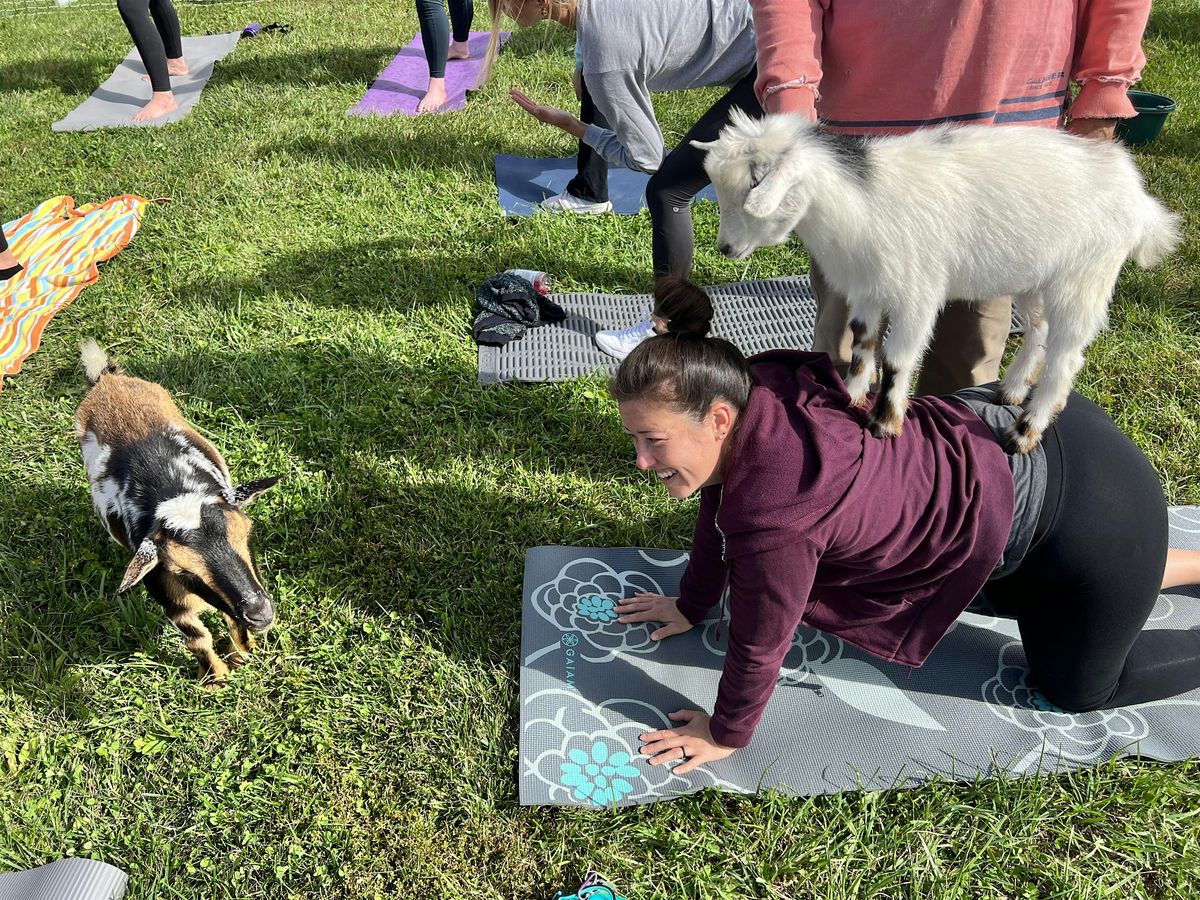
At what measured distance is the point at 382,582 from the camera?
10.3 feet

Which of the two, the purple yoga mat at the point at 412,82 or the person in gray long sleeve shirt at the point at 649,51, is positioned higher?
the person in gray long sleeve shirt at the point at 649,51

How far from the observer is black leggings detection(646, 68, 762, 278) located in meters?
3.41

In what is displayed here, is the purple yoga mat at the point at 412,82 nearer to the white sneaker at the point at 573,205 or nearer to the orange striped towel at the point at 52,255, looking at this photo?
the white sneaker at the point at 573,205

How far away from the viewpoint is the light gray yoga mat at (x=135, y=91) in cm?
740

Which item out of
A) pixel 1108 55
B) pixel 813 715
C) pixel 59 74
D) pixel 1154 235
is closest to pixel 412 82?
pixel 59 74

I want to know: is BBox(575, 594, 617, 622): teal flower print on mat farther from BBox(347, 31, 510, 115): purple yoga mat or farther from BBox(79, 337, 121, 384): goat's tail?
BBox(347, 31, 510, 115): purple yoga mat

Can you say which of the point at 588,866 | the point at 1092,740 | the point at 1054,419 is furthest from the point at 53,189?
the point at 1092,740

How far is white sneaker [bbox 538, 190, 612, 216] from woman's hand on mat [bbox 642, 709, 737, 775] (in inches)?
157

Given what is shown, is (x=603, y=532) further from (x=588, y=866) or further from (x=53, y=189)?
(x=53, y=189)

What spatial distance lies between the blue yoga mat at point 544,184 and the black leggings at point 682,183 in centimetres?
181

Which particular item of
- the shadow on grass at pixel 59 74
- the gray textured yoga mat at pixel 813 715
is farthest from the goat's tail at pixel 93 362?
the shadow on grass at pixel 59 74

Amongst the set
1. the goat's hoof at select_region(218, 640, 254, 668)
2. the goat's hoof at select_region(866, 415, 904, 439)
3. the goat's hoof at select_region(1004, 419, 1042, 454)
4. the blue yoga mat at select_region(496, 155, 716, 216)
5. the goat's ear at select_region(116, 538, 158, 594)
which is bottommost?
the goat's hoof at select_region(218, 640, 254, 668)

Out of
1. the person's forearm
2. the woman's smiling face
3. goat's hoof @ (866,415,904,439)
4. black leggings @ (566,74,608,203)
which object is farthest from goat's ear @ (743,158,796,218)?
black leggings @ (566,74,608,203)

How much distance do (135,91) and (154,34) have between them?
120 cm
